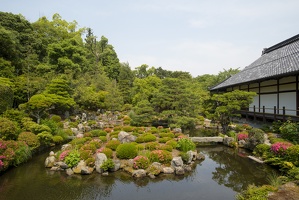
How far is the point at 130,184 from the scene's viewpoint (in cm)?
870

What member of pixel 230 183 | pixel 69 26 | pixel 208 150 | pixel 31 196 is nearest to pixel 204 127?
pixel 208 150

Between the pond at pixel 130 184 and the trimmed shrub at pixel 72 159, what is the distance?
592mm

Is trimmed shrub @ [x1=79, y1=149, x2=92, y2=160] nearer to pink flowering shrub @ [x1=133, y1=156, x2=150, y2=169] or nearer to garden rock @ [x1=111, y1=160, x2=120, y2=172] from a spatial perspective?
garden rock @ [x1=111, y1=160, x2=120, y2=172]

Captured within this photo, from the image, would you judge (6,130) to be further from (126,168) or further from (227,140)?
(227,140)

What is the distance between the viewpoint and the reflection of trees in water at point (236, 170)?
28.9 ft

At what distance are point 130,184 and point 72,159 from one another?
3609 mm

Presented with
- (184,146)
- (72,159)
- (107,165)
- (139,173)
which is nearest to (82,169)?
(72,159)

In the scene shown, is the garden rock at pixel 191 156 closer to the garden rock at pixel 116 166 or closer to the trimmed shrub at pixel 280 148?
the garden rock at pixel 116 166

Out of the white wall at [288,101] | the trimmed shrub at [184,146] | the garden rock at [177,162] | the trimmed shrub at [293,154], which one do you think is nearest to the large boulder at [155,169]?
the garden rock at [177,162]

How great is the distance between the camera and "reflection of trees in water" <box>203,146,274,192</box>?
8.82 m

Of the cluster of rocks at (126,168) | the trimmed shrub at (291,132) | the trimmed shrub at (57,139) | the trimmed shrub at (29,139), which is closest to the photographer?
the cluster of rocks at (126,168)

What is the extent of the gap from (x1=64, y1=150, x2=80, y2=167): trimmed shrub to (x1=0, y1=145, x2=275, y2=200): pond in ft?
1.94

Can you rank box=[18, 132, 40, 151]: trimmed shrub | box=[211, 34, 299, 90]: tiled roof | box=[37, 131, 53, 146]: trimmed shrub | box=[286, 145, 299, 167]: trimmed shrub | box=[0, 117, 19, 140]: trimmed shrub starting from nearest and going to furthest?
box=[286, 145, 299, 167]: trimmed shrub, box=[0, 117, 19, 140]: trimmed shrub, box=[18, 132, 40, 151]: trimmed shrub, box=[37, 131, 53, 146]: trimmed shrub, box=[211, 34, 299, 90]: tiled roof

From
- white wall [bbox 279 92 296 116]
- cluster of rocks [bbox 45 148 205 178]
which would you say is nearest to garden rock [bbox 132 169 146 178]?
cluster of rocks [bbox 45 148 205 178]
